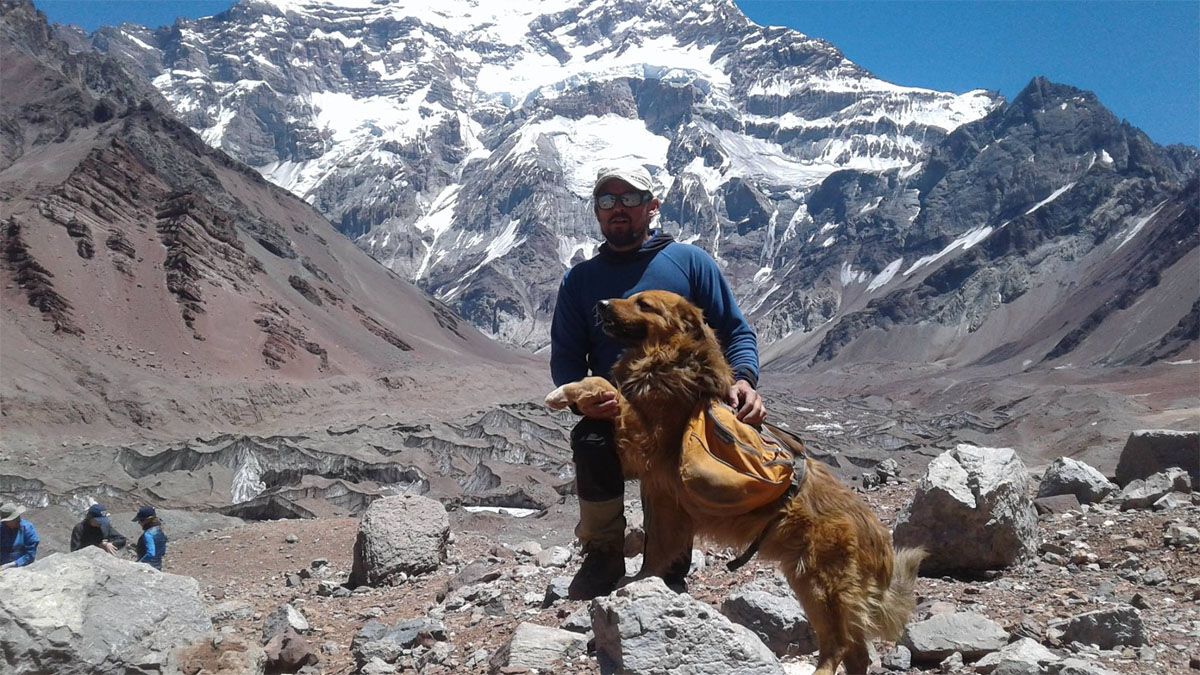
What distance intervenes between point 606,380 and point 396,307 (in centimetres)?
10466

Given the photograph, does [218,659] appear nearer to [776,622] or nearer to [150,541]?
[776,622]

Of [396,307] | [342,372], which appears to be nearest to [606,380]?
[342,372]

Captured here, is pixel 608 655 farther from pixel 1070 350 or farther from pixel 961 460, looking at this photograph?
pixel 1070 350

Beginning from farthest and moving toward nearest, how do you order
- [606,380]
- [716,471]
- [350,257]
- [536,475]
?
1. [350,257]
2. [536,475]
3. [606,380]
4. [716,471]

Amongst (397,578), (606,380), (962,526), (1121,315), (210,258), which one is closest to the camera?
(606,380)

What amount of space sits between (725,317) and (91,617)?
390 cm

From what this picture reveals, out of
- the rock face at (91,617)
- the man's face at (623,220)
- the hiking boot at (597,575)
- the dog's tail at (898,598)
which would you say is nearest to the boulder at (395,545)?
the rock face at (91,617)

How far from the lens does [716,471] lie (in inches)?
162

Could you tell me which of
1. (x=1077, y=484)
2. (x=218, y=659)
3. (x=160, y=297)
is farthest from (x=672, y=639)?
(x=160, y=297)

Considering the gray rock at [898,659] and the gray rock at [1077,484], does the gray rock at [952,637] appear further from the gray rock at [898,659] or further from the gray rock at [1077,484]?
the gray rock at [1077,484]

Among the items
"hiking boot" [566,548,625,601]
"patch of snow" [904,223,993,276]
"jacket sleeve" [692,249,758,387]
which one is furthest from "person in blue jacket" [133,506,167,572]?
"patch of snow" [904,223,993,276]

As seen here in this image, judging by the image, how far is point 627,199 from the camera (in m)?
4.74

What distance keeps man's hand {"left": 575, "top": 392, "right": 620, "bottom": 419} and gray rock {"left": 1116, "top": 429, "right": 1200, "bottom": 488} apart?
7722 millimetres

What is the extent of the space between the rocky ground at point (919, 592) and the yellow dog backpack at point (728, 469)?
3.69 ft
